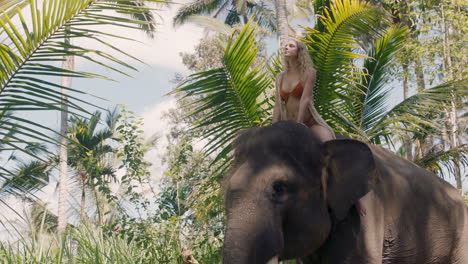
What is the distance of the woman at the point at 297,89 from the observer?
14.3 feet

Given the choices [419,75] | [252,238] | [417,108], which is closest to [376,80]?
[417,108]

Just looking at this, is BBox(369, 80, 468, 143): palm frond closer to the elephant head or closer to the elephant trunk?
the elephant head

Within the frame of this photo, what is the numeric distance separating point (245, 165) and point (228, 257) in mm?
683

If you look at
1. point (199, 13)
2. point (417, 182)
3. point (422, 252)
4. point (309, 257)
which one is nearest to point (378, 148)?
point (417, 182)

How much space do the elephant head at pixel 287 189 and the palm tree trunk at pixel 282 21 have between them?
5.08 metres

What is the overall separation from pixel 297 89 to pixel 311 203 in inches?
48.8

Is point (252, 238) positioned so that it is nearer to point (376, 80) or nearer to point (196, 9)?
point (376, 80)

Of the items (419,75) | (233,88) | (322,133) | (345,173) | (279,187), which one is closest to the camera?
(279,187)

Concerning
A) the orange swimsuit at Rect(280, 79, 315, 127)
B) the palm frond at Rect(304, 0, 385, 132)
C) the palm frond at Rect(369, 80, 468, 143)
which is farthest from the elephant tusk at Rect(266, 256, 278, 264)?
the palm frond at Rect(369, 80, 468, 143)

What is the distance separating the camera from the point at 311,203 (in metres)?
3.53

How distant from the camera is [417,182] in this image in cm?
464

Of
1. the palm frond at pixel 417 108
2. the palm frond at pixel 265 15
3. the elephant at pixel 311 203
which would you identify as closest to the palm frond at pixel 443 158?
the palm frond at pixel 417 108

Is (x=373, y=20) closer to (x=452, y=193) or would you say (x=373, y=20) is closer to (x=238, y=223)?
(x=452, y=193)

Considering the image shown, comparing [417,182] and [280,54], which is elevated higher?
[280,54]
